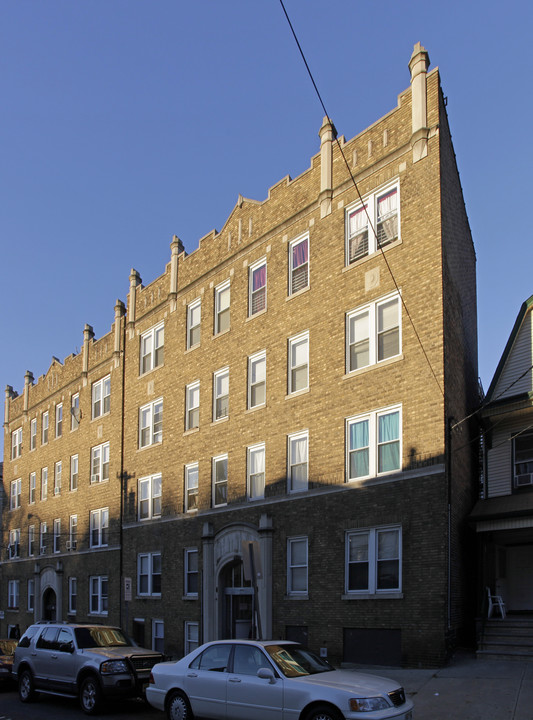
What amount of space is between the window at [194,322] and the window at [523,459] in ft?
38.8

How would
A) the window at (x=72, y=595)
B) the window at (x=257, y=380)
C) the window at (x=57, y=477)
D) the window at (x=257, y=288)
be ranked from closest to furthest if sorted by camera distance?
1. the window at (x=257, y=380)
2. the window at (x=257, y=288)
3. the window at (x=72, y=595)
4. the window at (x=57, y=477)

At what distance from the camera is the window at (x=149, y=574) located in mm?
27016

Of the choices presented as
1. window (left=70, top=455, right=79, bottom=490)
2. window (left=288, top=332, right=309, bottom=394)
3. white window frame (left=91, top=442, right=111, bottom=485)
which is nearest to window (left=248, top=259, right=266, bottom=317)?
window (left=288, top=332, right=309, bottom=394)

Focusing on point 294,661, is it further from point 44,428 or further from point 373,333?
point 44,428

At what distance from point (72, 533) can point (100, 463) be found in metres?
4.25

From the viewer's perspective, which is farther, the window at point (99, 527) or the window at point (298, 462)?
the window at point (99, 527)

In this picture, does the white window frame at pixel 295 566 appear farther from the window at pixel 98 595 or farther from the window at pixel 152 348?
the window at pixel 98 595

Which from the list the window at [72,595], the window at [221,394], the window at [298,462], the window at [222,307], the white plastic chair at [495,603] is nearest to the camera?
the white plastic chair at [495,603]

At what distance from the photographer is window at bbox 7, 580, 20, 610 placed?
4000cm

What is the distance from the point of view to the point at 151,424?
2880cm

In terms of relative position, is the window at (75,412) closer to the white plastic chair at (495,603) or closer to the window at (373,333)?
the window at (373,333)

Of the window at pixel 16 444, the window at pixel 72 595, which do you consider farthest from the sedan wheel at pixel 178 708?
the window at pixel 16 444

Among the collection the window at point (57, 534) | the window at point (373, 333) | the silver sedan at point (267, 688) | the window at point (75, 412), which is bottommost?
the window at point (57, 534)

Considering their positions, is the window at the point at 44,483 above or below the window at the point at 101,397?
below
